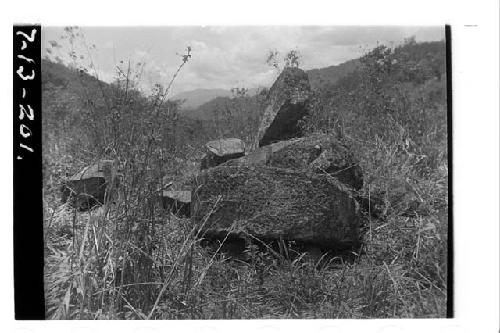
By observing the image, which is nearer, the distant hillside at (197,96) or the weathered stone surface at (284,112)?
the distant hillside at (197,96)

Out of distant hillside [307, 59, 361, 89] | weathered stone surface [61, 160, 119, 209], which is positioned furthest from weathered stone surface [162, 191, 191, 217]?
distant hillside [307, 59, 361, 89]

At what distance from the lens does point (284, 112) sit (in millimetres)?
4730

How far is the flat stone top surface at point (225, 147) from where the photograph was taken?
453cm

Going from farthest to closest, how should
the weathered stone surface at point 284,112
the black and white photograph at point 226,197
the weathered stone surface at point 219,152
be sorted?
the weathered stone surface at point 284,112, the weathered stone surface at point 219,152, the black and white photograph at point 226,197

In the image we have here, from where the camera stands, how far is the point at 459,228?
3.60 m

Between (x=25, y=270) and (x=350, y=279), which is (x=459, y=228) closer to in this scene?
(x=350, y=279)

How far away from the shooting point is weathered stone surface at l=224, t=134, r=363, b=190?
412 cm

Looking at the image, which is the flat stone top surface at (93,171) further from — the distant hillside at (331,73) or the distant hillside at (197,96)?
the distant hillside at (331,73)

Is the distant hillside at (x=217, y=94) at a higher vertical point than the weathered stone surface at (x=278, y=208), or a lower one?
higher

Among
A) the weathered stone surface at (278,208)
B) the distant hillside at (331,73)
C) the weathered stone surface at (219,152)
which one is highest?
the distant hillside at (331,73)

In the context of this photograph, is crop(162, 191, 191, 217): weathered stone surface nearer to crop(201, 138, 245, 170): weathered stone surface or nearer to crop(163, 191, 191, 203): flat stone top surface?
crop(163, 191, 191, 203): flat stone top surface

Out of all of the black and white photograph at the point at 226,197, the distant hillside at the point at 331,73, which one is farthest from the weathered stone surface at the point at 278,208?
the distant hillside at the point at 331,73

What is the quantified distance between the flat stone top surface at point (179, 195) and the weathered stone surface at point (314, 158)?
0.44 meters
